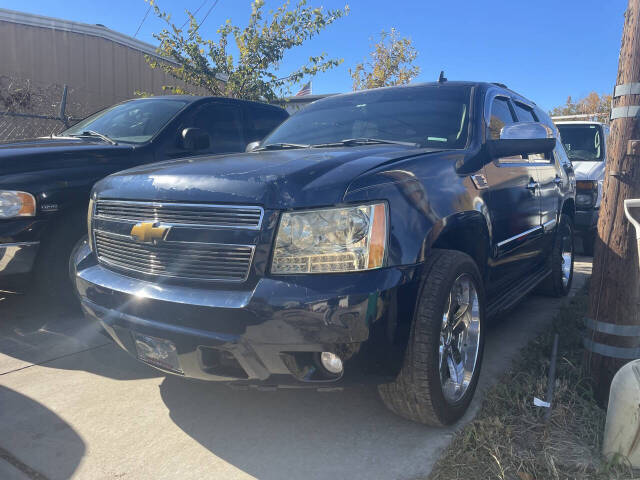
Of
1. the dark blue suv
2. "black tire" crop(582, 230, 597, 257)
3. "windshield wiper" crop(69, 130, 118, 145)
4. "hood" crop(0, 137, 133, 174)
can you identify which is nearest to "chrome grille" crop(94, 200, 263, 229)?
the dark blue suv

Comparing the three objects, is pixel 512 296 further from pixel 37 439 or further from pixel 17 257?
pixel 17 257

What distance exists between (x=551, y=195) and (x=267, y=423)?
118 inches

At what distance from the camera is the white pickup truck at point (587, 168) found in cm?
693

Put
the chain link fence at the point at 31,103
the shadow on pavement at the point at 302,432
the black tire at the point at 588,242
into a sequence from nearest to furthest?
the shadow on pavement at the point at 302,432, the black tire at the point at 588,242, the chain link fence at the point at 31,103

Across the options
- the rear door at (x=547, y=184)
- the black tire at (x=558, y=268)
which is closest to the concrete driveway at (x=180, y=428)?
the rear door at (x=547, y=184)

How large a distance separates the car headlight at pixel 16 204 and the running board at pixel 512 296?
3082 millimetres

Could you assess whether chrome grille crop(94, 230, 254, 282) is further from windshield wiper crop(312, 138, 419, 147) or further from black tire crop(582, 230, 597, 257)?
black tire crop(582, 230, 597, 257)

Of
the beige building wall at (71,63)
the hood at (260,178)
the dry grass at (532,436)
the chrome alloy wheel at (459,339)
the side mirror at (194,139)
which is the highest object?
the beige building wall at (71,63)

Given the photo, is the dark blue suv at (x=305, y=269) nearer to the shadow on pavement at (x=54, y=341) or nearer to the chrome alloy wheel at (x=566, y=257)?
the shadow on pavement at (x=54, y=341)

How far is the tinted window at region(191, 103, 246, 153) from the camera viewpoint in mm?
5086

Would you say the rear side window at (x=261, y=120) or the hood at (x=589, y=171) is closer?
the rear side window at (x=261, y=120)

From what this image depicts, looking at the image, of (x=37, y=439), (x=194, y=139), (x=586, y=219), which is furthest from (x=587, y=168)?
(x=37, y=439)

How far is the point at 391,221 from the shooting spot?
2.19 meters

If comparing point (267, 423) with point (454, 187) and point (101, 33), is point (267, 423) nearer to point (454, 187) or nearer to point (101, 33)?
point (454, 187)
